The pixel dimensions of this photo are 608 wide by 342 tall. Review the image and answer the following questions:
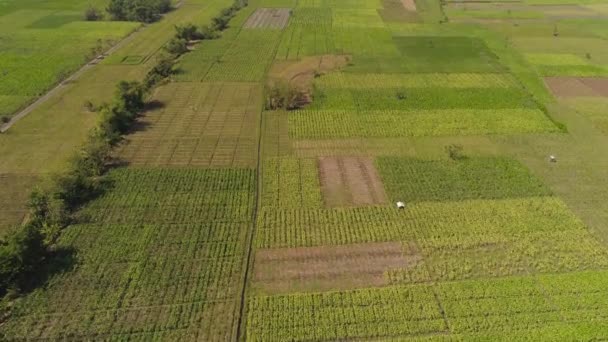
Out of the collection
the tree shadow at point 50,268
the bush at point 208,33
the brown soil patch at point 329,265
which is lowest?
the brown soil patch at point 329,265

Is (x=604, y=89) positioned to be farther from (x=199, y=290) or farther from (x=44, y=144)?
(x=44, y=144)

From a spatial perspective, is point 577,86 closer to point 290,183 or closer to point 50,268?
point 290,183

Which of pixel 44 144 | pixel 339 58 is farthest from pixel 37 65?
pixel 339 58

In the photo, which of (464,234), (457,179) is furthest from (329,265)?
(457,179)

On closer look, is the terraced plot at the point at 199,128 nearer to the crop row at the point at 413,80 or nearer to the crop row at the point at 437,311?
the crop row at the point at 413,80

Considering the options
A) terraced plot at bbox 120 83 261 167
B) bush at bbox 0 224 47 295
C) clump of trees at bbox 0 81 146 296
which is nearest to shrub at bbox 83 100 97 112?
clump of trees at bbox 0 81 146 296

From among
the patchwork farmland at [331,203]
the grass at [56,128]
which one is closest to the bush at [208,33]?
the patchwork farmland at [331,203]

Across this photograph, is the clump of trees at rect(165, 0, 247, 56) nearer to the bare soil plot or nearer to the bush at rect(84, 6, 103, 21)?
the bare soil plot
